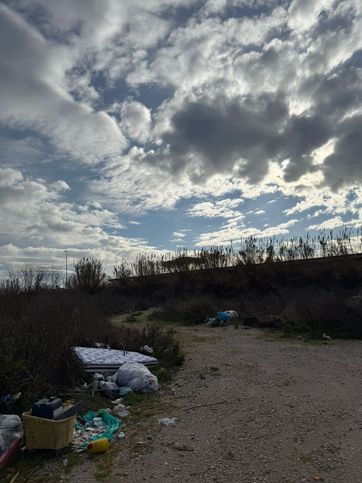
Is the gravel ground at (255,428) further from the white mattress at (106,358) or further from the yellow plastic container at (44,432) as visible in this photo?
the white mattress at (106,358)

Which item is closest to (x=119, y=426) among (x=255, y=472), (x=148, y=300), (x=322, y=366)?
(x=255, y=472)

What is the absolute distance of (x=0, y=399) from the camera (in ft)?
16.8

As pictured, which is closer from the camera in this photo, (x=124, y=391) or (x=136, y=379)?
(x=124, y=391)

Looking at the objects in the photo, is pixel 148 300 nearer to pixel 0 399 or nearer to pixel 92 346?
pixel 92 346

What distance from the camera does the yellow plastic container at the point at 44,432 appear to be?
14.2ft

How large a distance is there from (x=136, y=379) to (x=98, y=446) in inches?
99.9

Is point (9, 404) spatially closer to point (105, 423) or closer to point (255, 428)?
point (105, 423)

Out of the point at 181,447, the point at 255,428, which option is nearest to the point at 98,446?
the point at 181,447

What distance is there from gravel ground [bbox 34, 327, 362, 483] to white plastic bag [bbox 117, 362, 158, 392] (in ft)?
0.93

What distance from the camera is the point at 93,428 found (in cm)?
527

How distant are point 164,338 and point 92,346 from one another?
178 cm

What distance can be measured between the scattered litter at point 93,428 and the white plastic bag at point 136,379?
1.29 m

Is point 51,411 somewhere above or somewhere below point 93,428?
above

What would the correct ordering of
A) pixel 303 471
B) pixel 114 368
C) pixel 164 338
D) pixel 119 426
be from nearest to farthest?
pixel 303 471 < pixel 119 426 < pixel 114 368 < pixel 164 338
